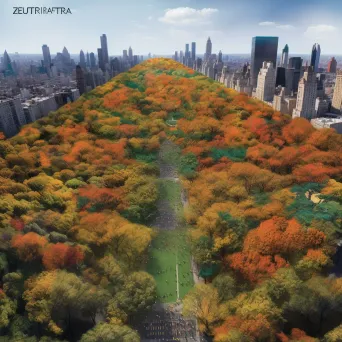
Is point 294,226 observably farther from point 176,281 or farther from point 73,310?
point 73,310

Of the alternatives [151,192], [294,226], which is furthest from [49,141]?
[294,226]

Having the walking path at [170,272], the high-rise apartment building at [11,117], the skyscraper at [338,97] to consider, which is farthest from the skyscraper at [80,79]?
the skyscraper at [338,97]

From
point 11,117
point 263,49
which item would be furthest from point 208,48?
point 11,117

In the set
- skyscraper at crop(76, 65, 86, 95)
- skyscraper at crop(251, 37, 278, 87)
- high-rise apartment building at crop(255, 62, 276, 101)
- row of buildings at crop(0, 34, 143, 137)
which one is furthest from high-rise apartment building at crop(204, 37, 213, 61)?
skyscraper at crop(76, 65, 86, 95)

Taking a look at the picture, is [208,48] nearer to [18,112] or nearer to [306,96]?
[306,96]

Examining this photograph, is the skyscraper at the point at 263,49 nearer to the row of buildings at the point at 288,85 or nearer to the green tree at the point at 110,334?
the row of buildings at the point at 288,85

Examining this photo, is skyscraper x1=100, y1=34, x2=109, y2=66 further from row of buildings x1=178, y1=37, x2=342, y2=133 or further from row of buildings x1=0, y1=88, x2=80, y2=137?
row of buildings x1=0, y1=88, x2=80, y2=137
